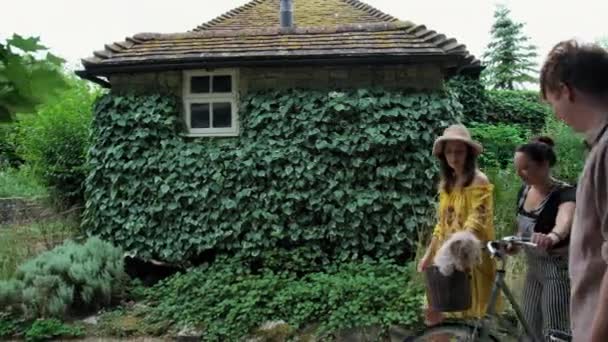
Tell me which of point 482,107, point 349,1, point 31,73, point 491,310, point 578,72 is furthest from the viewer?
point 482,107

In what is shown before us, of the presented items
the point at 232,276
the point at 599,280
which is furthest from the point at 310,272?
the point at 599,280

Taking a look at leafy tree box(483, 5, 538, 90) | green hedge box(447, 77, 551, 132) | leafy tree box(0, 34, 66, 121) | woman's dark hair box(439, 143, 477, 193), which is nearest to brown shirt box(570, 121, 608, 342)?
leafy tree box(0, 34, 66, 121)

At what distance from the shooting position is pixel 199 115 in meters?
8.57

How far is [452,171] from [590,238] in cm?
258

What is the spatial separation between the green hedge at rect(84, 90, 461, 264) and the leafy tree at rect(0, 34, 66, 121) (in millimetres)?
6615

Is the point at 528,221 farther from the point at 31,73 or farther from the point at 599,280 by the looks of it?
the point at 31,73

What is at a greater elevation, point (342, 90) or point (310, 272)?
point (342, 90)

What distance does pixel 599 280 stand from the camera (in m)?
1.83

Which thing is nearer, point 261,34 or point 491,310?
point 491,310

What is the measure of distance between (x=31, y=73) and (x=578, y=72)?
1462mm

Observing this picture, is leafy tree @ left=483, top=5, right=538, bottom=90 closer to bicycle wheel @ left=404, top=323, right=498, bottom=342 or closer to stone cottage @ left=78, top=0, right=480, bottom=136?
stone cottage @ left=78, top=0, right=480, bottom=136

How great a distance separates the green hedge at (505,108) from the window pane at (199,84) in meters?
7.69

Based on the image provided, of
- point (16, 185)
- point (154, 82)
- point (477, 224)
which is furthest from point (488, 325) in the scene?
point (16, 185)

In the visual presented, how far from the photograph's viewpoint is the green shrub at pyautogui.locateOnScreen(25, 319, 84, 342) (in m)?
6.28
